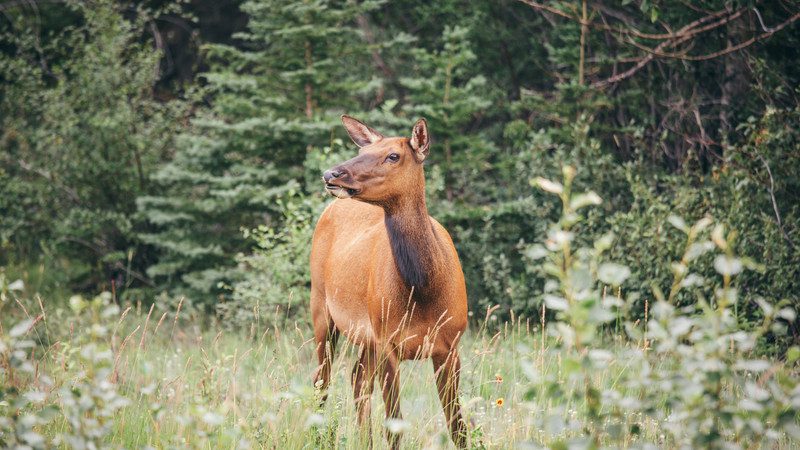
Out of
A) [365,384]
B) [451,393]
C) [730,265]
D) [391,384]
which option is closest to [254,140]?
[365,384]

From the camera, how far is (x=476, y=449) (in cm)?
363

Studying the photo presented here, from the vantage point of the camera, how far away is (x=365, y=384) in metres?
4.44

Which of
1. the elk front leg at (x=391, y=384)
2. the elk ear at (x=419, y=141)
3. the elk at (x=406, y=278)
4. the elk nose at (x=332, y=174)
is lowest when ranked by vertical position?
the elk front leg at (x=391, y=384)

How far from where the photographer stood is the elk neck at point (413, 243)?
4.12 meters

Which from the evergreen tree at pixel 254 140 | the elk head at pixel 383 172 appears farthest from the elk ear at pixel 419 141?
the evergreen tree at pixel 254 140

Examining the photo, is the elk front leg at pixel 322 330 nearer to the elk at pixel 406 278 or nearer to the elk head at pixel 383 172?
the elk at pixel 406 278

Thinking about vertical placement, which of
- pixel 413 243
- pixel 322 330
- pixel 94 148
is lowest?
pixel 322 330

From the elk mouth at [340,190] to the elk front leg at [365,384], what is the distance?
940mm

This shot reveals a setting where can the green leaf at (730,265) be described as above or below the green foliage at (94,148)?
above

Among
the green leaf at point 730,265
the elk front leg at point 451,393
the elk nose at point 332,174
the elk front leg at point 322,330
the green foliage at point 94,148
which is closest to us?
the green leaf at point 730,265

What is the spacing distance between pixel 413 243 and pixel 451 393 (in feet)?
2.76

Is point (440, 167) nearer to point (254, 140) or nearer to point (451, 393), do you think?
point (254, 140)

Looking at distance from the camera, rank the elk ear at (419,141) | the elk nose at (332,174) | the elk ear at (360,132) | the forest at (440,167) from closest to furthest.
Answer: the elk nose at (332,174) → the elk ear at (419,141) → the elk ear at (360,132) → the forest at (440,167)

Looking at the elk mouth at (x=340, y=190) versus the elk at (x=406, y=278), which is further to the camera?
the elk at (x=406, y=278)
